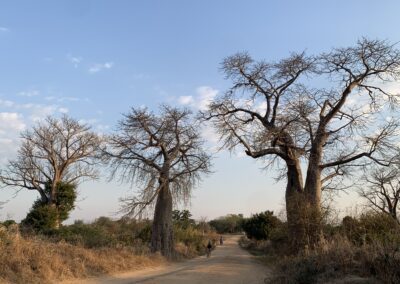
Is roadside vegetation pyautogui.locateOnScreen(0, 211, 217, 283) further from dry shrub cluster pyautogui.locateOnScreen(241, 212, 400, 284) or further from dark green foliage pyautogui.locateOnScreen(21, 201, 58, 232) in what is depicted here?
dark green foliage pyautogui.locateOnScreen(21, 201, 58, 232)

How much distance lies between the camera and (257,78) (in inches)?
954

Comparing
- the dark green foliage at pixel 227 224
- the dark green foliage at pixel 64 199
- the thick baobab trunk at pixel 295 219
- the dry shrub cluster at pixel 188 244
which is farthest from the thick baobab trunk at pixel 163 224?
the dark green foliage at pixel 227 224

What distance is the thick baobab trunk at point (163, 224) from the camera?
1130 inches

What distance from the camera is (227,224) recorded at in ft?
358

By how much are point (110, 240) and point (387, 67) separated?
17235 millimetres

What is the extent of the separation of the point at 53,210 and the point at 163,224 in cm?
1317

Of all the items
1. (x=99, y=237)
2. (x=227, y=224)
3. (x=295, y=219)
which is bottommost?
(x=99, y=237)

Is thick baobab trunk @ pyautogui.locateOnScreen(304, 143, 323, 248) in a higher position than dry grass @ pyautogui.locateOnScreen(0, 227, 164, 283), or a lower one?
higher

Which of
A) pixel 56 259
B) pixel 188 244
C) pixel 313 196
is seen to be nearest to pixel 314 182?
pixel 313 196

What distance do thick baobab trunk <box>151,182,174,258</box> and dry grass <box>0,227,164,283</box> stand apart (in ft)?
28.9

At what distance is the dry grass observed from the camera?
13.1 metres

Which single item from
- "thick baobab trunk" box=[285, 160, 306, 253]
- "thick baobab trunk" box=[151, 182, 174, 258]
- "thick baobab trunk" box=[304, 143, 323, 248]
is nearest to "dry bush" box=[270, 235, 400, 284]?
"thick baobab trunk" box=[304, 143, 323, 248]

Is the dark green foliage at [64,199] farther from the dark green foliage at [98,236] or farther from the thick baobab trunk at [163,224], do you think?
the thick baobab trunk at [163,224]

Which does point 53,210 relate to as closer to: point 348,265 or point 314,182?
point 314,182
